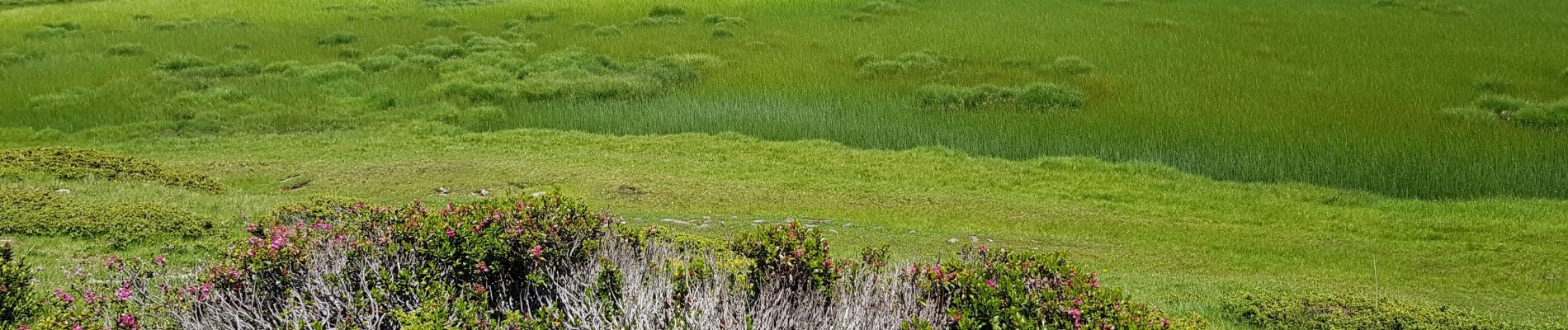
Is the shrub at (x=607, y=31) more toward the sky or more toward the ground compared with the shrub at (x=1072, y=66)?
more toward the sky

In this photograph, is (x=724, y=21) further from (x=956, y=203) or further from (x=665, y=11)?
(x=956, y=203)

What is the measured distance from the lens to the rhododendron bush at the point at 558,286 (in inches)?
207

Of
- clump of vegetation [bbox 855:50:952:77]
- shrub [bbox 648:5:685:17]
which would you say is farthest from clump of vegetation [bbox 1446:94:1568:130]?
shrub [bbox 648:5:685:17]

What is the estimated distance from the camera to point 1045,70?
77.5 feet

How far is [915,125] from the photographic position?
19125 millimetres

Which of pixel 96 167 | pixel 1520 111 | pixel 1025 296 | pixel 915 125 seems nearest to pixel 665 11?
pixel 915 125

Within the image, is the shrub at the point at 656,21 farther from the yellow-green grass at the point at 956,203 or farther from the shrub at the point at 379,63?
the yellow-green grass at the point at 956,203

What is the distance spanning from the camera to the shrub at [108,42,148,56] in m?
26.1

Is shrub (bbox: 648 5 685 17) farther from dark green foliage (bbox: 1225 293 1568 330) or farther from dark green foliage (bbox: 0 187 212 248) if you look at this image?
dark green foliage (bbox: 1225 293 1568 330)

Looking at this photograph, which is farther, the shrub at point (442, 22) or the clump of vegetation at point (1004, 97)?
the shrub at point (442, 22)

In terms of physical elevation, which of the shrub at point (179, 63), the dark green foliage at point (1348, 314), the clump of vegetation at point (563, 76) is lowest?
the clump of vegetation at point (563, 76)

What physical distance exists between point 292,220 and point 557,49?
58.4ft

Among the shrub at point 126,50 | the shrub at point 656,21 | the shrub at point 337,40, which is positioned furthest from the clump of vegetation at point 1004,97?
the shrub at point 126,50

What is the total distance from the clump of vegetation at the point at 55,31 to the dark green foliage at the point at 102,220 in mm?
22692
